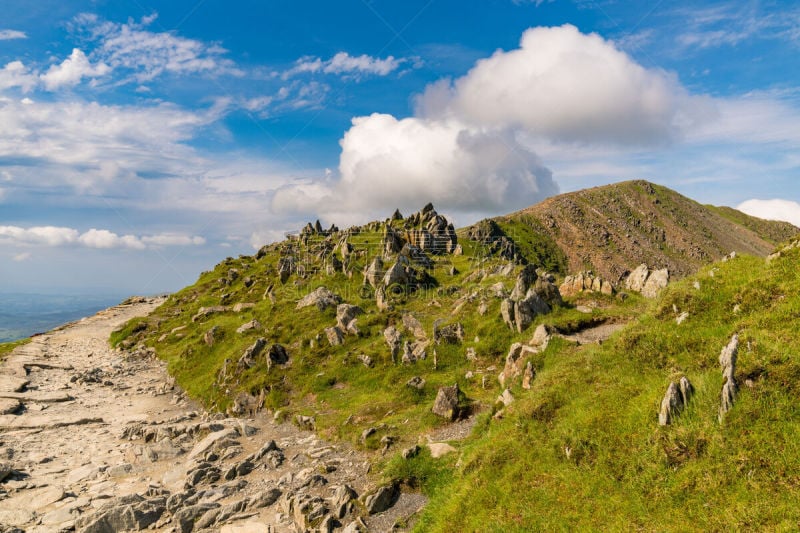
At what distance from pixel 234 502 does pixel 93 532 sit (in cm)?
595

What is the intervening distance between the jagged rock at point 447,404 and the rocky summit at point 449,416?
80 mm

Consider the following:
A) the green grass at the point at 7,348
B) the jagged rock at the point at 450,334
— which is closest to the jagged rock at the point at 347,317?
the jagged rock at the point at 450,334

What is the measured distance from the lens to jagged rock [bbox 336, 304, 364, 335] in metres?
37.2

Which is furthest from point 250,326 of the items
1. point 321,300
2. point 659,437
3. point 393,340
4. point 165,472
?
point 659,437

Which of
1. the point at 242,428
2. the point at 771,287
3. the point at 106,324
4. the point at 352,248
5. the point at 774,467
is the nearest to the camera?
the point at 774,467

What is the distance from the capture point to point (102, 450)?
2764 cm

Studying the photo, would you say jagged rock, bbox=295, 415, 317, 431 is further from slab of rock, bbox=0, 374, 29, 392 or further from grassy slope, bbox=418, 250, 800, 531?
slab of rock, bbox=0, 374, 29, 392

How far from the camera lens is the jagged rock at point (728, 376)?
35.3 feet

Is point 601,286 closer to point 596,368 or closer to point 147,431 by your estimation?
point 596,368

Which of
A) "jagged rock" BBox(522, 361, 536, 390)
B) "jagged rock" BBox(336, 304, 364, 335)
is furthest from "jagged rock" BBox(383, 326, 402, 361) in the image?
"jagged rock" BBox(522, 361, 536, 390)

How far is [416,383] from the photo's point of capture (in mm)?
26469

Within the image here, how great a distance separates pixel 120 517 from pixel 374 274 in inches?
1394

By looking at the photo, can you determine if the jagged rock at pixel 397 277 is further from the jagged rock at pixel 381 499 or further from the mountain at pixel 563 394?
the jagged rock at pixel 381 499

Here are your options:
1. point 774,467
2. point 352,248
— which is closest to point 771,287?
point 774,467
